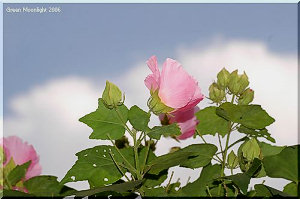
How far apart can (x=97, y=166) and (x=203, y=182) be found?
0.59 ft

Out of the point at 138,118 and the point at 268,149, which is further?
the point at 268,149

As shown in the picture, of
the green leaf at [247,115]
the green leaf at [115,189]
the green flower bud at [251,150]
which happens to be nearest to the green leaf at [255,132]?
the green leaf at [247,115]

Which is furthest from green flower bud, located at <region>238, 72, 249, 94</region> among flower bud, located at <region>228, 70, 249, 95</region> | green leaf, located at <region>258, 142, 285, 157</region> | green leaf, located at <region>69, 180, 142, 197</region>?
green leaf, located at <region>69, 180, 142, 197</region>

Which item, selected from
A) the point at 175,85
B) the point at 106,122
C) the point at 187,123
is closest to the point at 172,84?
the point at 175,85

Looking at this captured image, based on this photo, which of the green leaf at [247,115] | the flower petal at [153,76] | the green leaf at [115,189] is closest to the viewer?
the green leaf at [115,189]

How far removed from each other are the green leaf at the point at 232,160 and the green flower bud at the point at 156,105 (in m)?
0.13

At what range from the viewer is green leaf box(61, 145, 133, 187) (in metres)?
0.75

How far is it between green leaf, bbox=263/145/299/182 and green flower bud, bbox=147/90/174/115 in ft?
0.58

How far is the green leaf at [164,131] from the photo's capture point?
0.73 m

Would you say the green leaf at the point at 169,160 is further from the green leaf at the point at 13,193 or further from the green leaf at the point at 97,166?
the green leaf at the point at 13,193

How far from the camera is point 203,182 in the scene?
0.80 meters

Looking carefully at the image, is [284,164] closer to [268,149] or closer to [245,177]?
[245,177]

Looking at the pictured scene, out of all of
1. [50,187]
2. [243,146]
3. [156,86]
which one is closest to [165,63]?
[156,86]

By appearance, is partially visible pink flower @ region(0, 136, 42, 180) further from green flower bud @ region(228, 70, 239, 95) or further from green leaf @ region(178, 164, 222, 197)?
green flower bud @ region(228, 70, 239, 95)
